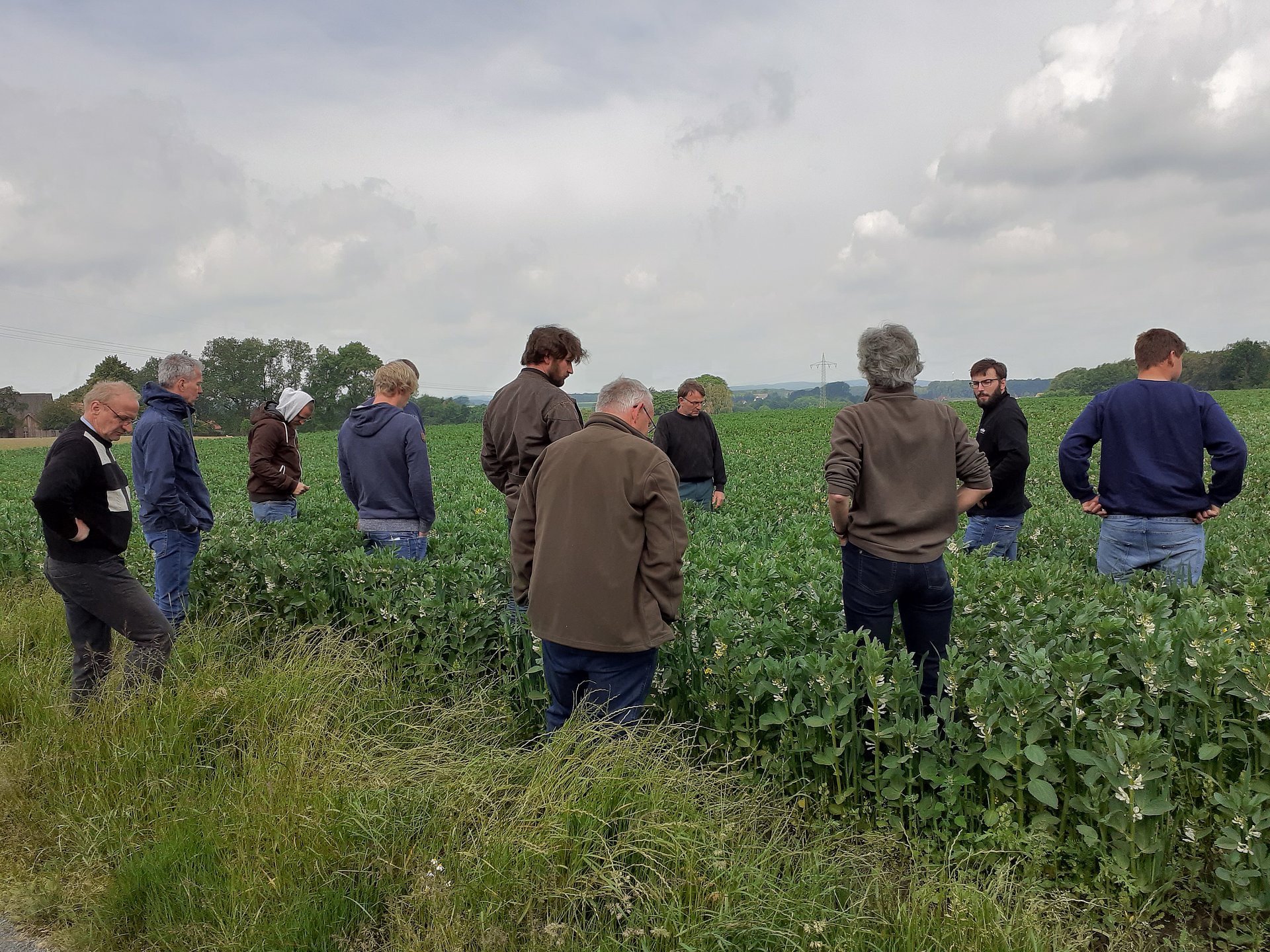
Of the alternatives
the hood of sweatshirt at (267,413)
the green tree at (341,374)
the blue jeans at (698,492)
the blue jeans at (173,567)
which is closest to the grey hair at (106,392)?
the blue jeans at (173,567)

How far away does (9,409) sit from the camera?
335 ft

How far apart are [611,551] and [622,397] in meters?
0.72

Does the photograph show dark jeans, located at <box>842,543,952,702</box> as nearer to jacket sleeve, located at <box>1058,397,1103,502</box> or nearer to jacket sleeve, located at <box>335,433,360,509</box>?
jacket sleeve, located at <box>1058,397,1103,502</box>

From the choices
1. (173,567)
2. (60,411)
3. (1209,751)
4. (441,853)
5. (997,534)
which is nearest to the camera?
(1209,751)

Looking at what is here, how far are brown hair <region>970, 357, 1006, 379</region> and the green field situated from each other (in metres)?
2.69

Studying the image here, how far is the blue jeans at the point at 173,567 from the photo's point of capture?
19.2 ft

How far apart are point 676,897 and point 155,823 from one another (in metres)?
2.58

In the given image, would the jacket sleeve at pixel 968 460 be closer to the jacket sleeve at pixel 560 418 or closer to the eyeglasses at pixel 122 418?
the jacket sleeve at pixel 560 418

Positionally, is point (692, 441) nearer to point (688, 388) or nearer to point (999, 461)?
point (688, 388)

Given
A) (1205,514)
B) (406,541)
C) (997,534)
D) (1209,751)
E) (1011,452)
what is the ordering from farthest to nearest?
(997,534)
(1011,452)
(406,541)
(1205,514)
(1209,751)

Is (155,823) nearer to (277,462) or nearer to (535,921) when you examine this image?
(535,921)

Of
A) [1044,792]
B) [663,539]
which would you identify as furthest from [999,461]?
[663,539]

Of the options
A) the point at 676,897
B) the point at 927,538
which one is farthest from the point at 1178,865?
the point at 676,897

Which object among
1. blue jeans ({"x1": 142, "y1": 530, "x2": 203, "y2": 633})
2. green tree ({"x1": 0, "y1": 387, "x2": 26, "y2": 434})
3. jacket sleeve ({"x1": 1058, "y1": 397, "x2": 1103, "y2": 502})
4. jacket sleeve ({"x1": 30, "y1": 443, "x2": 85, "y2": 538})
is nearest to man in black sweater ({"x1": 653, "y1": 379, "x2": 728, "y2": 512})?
jacket sleeve ({"x1": 1058, "y1": 397, "x2": 1103, "y2": 502})
